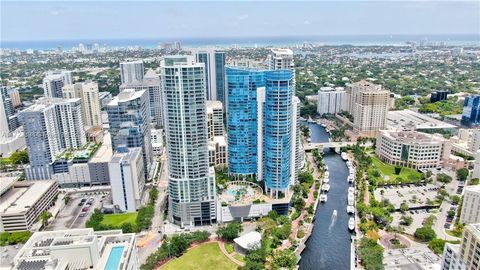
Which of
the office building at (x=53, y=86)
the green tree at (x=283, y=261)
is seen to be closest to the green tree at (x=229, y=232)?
the green tree at (x=283, y=261)

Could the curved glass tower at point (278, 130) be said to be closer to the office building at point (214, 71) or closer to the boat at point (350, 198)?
the boat at point (350, 198)

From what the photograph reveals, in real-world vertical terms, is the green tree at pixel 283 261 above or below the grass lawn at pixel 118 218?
above

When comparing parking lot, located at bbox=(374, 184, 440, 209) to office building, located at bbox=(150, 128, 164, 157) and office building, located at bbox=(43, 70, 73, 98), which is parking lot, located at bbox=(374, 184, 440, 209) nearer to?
office building, located at bbox=(150, 128, 164, 157)

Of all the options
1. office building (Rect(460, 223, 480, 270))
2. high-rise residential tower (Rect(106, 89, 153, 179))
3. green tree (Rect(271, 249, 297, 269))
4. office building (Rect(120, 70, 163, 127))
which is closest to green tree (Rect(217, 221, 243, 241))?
green tree (Rect(271, 249, 297, 269))

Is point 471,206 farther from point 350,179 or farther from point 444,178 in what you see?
point 350,179

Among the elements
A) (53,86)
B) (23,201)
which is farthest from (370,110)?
(53,86)

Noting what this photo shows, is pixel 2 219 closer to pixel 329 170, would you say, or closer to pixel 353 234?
pixel 353 234
